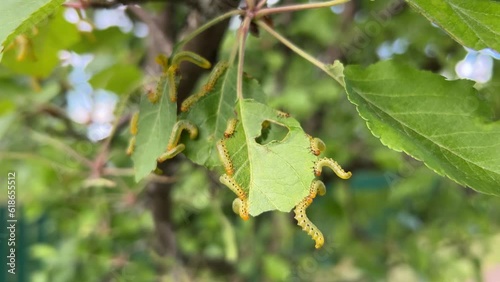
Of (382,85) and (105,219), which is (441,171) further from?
(105,219)

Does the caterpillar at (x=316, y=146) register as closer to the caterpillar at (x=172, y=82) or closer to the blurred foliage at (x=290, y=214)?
the caterpillar at (x=172, y=82)

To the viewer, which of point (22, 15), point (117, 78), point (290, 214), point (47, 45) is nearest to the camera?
point (22, 15)

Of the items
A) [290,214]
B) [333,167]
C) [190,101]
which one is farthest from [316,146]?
[290,214]

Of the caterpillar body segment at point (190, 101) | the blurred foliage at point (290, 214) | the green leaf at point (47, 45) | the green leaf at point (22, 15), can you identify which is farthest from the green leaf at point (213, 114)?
the blurred foliage at point (290, 214)

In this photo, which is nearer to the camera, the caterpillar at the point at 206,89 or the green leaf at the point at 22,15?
the green leaf at the point at 22,15

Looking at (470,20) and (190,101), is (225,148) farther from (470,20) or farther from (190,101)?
(470,20)

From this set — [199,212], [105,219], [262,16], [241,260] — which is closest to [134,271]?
[105,219]
